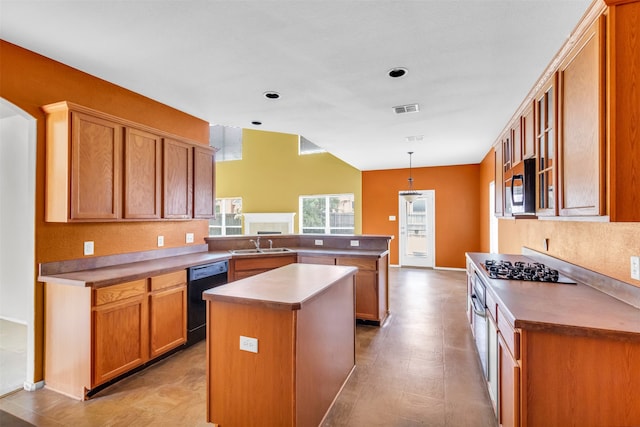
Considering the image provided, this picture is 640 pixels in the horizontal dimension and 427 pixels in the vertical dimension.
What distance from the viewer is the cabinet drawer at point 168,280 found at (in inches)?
106

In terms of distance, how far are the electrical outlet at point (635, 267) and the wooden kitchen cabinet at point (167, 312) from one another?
10.9 feet

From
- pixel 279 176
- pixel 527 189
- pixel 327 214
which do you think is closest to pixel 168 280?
pixel 527 189

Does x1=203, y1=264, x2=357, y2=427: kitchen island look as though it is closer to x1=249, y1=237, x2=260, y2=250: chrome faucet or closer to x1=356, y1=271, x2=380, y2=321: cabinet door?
x1=356, y1=271, x2=380, y2=321: cabinet door

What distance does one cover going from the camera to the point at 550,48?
2164mm

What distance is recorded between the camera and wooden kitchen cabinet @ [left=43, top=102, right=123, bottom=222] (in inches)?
91.8

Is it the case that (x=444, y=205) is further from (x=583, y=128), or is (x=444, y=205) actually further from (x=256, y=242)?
(x=583, y=128)

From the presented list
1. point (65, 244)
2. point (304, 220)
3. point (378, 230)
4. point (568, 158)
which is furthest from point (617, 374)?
point (304, 220)

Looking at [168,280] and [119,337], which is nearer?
[119,337]

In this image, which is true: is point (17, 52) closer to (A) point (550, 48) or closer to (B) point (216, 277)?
(B) point (216, 277)

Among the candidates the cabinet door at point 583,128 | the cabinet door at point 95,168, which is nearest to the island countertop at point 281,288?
the cabinet door at point 95,168

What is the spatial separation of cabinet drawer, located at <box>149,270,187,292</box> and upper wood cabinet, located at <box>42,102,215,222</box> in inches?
23.8

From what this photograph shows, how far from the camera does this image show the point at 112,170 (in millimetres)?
2652

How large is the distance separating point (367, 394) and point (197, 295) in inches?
74.6

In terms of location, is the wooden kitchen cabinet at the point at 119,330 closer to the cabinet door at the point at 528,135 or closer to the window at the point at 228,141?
the cabinet door at the point at 528,135
